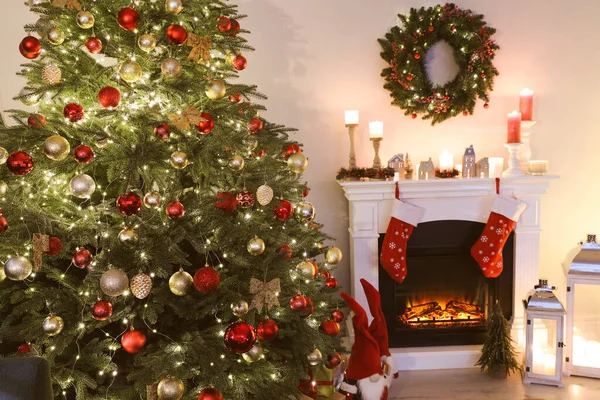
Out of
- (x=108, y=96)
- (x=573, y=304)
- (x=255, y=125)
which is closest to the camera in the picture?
(x=108, y=96)

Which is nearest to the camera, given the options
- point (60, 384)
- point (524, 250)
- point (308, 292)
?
point (60, 384)

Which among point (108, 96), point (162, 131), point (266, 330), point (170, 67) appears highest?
point (170, 67)

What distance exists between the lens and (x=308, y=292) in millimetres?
2096

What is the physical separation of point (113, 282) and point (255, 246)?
0.49m

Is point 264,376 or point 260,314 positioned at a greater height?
point 260,314

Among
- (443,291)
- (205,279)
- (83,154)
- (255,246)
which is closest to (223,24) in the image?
(83,154)

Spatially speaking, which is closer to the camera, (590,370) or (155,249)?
(155,249)

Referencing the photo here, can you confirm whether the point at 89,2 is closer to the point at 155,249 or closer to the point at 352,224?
the point at 155,249

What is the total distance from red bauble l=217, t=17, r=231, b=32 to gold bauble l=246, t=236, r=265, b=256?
2.73ft

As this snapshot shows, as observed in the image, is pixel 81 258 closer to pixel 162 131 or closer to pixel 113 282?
pixel 113 282

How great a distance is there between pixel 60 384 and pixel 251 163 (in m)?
1.01

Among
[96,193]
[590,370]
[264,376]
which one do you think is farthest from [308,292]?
[590,370]

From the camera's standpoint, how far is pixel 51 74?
66.4 inches

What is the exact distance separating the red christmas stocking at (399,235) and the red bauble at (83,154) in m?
1.92
